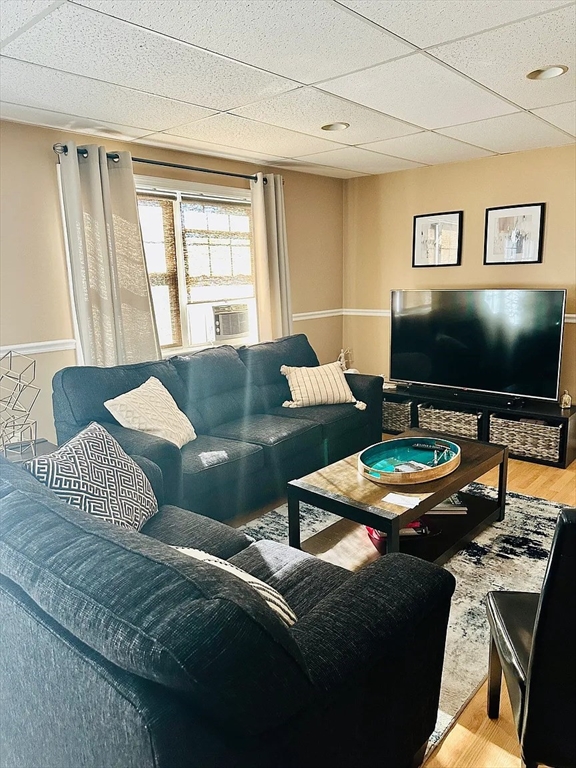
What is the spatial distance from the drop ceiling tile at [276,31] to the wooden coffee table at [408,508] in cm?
191

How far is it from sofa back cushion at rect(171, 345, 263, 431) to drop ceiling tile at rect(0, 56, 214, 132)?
1.49 m

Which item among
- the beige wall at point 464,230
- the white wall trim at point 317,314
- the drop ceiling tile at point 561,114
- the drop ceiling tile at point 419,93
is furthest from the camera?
the white wall trim at point 317,314

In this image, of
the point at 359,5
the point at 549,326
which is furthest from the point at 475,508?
the point at 359,5

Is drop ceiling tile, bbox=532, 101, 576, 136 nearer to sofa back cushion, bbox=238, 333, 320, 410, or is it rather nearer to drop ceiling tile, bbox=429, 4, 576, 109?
drop ceiling tile, bbox=429, 4, 576, 109

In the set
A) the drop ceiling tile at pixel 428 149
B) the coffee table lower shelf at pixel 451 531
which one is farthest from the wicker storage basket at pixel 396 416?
the drop ceiling tile at pixel 428 149

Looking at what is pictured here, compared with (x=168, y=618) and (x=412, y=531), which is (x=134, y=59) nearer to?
(x=168, y=618)

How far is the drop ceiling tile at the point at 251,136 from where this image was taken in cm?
338

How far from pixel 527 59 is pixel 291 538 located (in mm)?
2463

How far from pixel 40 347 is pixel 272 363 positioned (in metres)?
1.64

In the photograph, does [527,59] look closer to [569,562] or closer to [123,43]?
[123,43]

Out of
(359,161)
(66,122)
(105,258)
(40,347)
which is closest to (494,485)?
(359,161)

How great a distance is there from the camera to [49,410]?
11.8 ft

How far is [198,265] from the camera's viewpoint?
446 cm

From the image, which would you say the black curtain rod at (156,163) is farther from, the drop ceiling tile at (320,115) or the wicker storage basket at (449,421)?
the wicker storage basket at (449,421)
